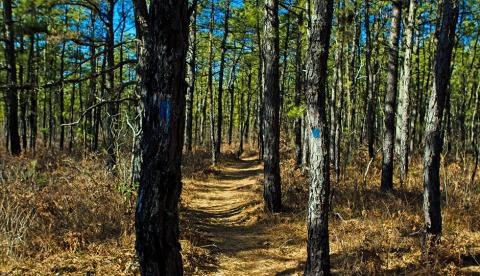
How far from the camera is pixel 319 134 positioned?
5.12 metres

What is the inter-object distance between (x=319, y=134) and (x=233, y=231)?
4351 millimetres

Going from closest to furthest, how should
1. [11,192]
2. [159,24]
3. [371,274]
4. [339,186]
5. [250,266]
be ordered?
1. [159,24]
2. [371,274]
3. [250,266]
4. [11,192]
5. [339,186]

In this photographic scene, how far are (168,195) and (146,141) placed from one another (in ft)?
1.89

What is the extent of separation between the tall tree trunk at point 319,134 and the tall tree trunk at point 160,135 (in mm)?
2172

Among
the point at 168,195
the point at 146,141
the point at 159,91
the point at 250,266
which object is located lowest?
the point at 250,266

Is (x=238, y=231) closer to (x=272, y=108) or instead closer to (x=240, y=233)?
(x=240, y=233)

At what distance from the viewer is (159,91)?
3592mm

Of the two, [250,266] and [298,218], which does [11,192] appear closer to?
[250,266]

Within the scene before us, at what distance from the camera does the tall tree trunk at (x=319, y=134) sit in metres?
5.09

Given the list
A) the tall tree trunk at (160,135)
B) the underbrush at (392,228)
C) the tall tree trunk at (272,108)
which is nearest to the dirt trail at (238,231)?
the tall tree trunk at (272,108)

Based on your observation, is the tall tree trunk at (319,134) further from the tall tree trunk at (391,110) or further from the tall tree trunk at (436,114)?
the tall tree trunk at (391,110)

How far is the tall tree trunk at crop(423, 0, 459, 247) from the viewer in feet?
18.7

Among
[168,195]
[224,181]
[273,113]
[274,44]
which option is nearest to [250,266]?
[168,195]

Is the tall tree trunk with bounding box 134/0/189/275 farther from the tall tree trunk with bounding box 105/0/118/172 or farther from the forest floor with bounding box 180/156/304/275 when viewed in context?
the tall tree trunk with bounding box 105/0/118/172
